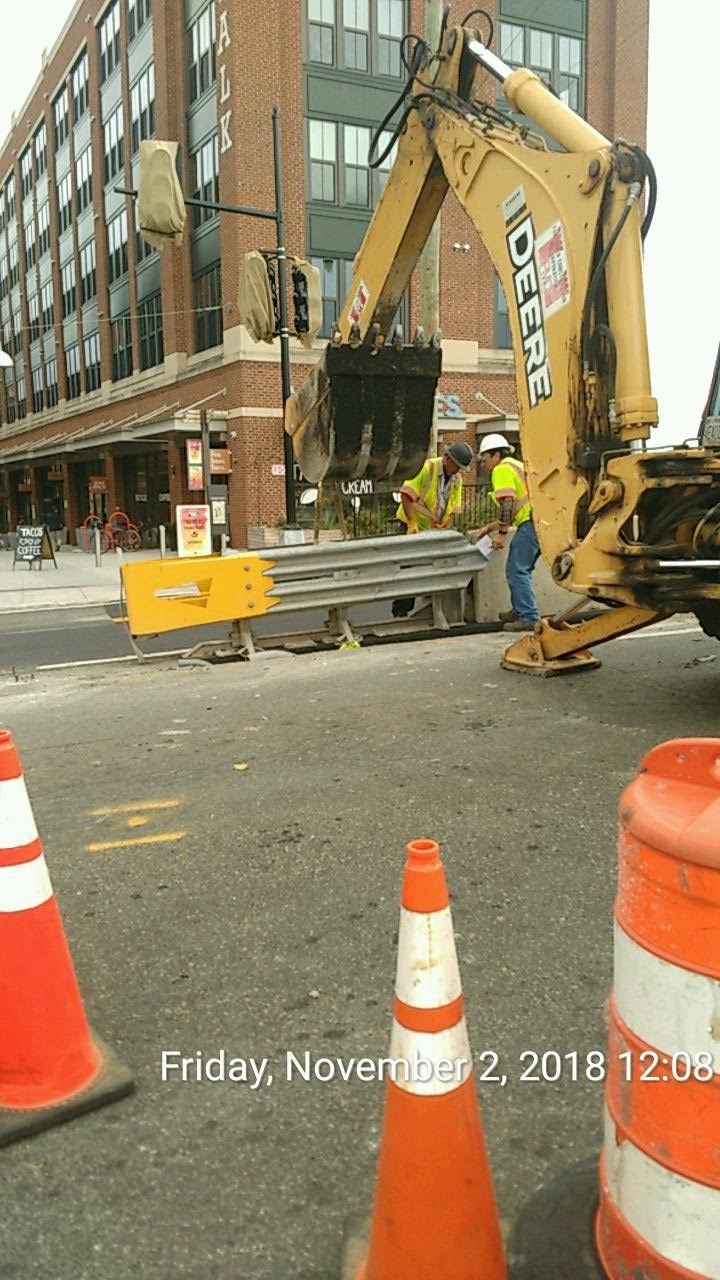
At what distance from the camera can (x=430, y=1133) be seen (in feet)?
5.70

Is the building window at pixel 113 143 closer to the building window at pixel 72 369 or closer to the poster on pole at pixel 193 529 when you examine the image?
the building window at pixel 72 369

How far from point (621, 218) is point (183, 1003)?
14.9 ft

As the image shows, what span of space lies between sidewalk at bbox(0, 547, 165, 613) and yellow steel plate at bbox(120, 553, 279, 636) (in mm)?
10030

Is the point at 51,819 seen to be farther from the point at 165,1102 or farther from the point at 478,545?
the point at 478,545

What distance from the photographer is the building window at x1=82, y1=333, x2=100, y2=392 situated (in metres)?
42.0

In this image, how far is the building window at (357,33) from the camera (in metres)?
27.9

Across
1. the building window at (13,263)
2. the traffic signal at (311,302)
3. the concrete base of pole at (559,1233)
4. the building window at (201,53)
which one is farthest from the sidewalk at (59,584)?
the building window at (13,263)

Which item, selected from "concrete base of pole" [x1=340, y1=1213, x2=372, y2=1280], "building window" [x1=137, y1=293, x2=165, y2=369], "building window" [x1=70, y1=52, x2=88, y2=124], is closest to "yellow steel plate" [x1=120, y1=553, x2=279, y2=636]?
"concrete base of pole" [x1=340, y1=1213, x2=372, y2=1280]

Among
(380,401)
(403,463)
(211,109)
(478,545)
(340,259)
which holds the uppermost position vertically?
(211,109)

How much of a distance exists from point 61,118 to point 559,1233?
52.5m

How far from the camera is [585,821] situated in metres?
4.09

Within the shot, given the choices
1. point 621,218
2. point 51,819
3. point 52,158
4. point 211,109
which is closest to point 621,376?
point 621,218

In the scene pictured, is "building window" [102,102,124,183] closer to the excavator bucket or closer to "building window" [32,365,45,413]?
"building window" [32,365,45,413]

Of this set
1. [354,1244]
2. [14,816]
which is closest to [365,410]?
[14,816]
